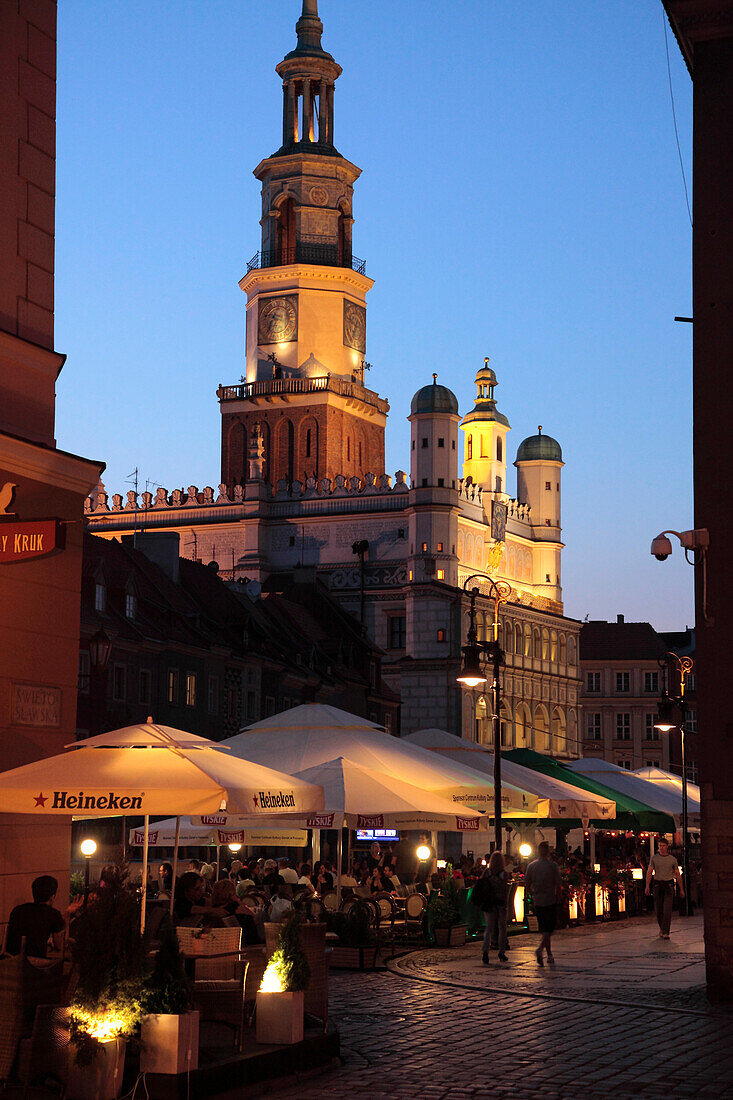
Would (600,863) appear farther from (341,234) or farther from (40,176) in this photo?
(341,234)

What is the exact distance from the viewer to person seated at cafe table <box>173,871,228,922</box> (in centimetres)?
1492

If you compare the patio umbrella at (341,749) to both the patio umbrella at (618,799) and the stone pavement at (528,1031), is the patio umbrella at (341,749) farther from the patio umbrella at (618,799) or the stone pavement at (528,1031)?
the patio umbrella at (618,799)

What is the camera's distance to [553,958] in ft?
75.8

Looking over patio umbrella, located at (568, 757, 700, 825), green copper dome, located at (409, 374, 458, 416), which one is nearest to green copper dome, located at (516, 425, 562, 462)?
green copper dome, located at (409, 374, 458, 416)

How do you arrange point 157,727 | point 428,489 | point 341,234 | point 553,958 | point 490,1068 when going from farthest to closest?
point 341,234 → point 428,489 → point 553,958 → point 157,727 → point 490,1068

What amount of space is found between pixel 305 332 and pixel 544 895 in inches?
2991

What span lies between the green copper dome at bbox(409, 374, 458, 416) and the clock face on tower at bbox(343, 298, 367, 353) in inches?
398

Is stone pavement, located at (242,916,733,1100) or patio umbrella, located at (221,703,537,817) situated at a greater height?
patio umbrella, located at (221,703,537,817)

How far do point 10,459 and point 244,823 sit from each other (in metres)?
10.6

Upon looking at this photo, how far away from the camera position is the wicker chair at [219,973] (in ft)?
40.6

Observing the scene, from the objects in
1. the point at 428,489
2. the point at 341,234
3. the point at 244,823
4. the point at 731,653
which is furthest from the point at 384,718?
the point at 731,653

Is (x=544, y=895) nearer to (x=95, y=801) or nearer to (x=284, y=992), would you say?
(x=284, y=992)

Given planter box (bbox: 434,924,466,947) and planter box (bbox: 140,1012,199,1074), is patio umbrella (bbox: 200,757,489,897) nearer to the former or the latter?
planter box (bbox: 434,924,466,947)

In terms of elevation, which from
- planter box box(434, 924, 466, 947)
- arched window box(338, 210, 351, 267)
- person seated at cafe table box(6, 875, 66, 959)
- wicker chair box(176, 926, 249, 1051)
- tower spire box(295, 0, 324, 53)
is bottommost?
planter box box(434, 924, 466, 947)
